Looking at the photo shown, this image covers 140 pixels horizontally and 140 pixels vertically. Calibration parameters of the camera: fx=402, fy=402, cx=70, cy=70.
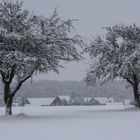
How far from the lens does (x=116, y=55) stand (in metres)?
44.1

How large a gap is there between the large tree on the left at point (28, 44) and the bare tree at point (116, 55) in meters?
10.5

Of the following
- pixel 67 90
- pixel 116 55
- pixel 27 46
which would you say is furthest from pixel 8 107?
pixel 67 90

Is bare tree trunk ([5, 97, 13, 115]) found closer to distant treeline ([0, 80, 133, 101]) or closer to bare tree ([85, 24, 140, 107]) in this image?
bare tree ([85, 24, 140, 107])

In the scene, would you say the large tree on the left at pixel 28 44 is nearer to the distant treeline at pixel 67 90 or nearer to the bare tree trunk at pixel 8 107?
the bare tree trunk at pixel 8 107

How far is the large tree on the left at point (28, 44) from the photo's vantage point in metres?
29.2

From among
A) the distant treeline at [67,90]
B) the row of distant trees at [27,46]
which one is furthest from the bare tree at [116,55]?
the distant treeline at [67,90]

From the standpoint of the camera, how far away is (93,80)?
4619 cm

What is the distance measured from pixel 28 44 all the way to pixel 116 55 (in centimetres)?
1590

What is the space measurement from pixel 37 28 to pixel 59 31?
175 cm

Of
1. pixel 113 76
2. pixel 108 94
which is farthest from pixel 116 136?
pixel 108 94

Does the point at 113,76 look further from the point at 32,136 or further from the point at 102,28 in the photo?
the point at 32,136

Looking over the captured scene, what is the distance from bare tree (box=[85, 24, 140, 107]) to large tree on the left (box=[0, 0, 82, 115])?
10486 mm

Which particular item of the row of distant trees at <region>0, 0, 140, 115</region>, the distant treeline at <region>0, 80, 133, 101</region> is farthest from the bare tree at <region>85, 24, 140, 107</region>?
the distant treeline at <region>0, 80, 133, 101</region>

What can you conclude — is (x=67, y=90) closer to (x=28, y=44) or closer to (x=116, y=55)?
(x=116, y=55)
